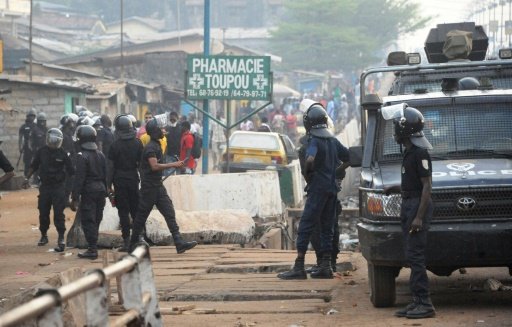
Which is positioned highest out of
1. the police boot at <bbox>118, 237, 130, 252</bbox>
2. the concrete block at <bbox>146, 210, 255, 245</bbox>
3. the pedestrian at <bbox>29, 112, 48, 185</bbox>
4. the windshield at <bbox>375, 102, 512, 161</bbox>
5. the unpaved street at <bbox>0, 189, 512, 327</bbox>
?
the pedestrian at <bbox>29, 112, 48, 185</bbox>

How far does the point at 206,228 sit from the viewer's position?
59.7ft

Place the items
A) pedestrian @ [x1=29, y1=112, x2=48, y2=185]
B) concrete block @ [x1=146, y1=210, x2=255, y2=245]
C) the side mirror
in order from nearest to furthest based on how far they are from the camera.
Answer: the side mirror → concrete block @ [x1=146, y1=210, x2=255, y2=245] → pedestrian @ [x1=29, y1=112, x2=48, y2=185]

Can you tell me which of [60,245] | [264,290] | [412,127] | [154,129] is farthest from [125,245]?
[412,127]

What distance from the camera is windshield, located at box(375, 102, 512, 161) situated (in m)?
11.5

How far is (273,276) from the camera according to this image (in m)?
14.1

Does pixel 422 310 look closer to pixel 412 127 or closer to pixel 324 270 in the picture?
pixel 412 127

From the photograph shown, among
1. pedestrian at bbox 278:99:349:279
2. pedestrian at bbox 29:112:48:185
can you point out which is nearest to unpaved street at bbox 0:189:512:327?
pedestrian at bbox 278:99:349:279

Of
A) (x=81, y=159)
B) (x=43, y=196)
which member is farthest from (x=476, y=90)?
(x=43, y=196)

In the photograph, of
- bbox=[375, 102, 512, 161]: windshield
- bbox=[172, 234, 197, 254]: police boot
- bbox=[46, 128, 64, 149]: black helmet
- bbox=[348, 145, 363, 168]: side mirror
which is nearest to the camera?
bbox=[375, 102, 512, 161]: windshield

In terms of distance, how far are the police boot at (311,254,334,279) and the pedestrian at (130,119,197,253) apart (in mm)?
3086

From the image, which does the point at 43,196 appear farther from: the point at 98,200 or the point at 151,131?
the point at 151,131

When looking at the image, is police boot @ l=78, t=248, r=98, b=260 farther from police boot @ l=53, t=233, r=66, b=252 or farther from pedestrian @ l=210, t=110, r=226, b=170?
pedestrian @ l=210, t=110, r=226, b=170

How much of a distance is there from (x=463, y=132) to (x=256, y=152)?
1867 centimetres

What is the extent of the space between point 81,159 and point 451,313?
7524 millimetres
